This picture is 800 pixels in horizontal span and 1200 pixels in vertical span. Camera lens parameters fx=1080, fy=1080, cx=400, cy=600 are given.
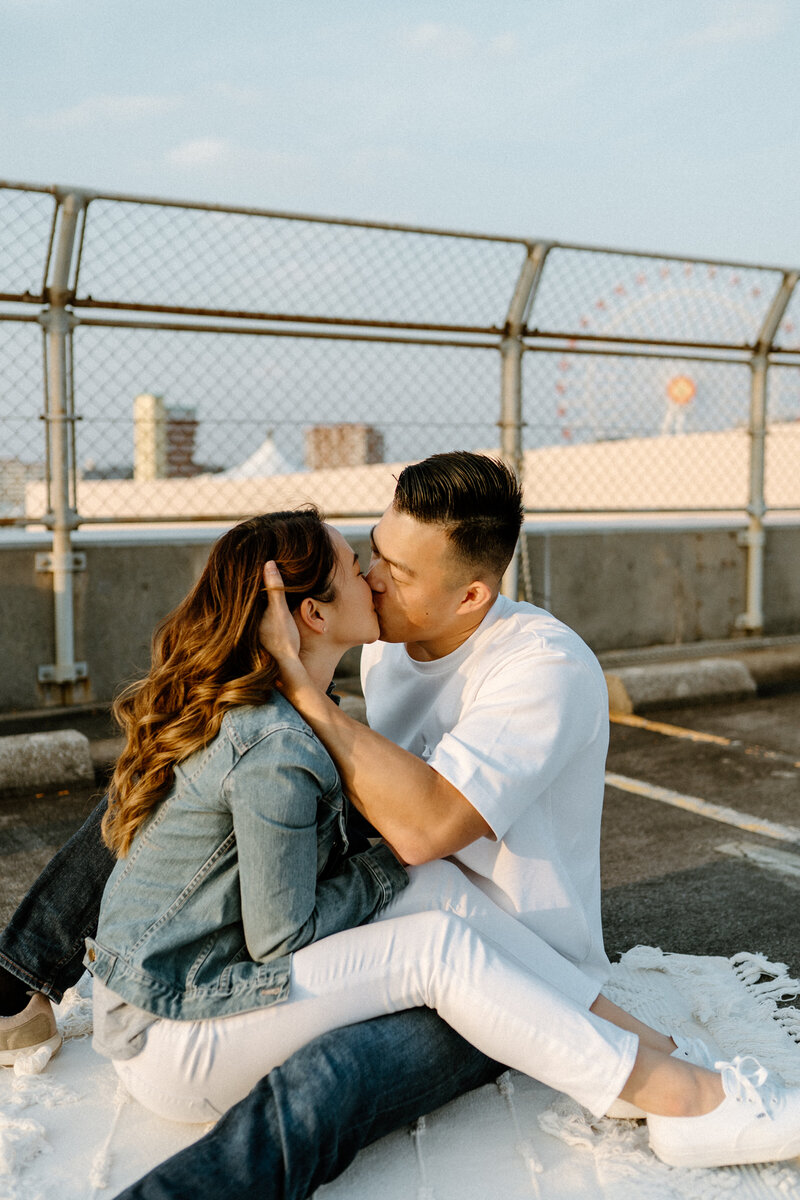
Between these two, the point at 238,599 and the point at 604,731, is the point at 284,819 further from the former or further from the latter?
the point at 604,731

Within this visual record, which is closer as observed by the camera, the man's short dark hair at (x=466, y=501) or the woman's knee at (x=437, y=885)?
the woman's knee at (x=437, y=885)

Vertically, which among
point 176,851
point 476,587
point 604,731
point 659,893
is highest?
point 476,587

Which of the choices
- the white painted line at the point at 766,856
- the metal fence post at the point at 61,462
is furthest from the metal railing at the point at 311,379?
the white painted line at the point at 766,856

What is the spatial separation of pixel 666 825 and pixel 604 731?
197 cm

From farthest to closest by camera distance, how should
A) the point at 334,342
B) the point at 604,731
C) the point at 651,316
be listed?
the point at 651,316 → the point at 334,342 → the point at 604,731

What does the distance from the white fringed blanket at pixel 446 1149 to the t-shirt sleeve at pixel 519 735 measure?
0.60m

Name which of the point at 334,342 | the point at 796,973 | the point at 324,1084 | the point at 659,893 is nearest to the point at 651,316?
the point at 334,342

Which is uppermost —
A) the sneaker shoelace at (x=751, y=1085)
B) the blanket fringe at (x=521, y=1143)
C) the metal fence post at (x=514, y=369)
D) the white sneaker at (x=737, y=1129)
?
the metal fence post at (x=514, y=369)

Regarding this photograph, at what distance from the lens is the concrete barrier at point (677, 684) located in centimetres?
603

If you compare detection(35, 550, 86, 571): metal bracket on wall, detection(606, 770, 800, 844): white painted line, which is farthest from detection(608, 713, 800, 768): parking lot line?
detection(35, 550, 86, 571): metal bracket on wall

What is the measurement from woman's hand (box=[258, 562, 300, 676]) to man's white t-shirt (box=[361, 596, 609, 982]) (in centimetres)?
35

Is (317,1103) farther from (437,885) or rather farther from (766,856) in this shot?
(766,856)

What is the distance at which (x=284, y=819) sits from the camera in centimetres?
182

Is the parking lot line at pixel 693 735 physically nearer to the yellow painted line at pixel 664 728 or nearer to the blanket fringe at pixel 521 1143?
the yellow painted line at pixel 664 728
